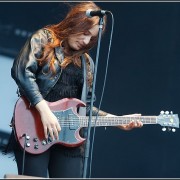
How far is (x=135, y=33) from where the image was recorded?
3791 mm

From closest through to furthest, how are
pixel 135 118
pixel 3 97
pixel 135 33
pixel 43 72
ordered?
pixel 43 72 → pixel 135 118 → pixel 3 97 → pixel 135 33

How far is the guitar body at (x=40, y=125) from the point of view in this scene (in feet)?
7.63

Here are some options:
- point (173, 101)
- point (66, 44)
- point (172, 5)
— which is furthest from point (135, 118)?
point (172, 5)

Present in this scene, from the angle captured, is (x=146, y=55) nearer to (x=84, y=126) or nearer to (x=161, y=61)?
(x=161, y=61)

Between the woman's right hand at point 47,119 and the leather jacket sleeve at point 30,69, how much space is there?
0.09 feet

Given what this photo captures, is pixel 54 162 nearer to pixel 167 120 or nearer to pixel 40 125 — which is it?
pixel 40 125

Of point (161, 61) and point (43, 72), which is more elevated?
point (161, 61)

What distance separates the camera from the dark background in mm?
3688

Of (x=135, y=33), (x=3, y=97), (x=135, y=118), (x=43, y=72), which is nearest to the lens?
(x=43, y=72)

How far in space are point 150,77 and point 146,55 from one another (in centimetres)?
16

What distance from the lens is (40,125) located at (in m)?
2.36

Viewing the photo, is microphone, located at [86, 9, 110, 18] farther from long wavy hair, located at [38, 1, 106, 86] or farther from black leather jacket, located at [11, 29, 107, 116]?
black leather jacket, located at [11, 29, 107, 116]

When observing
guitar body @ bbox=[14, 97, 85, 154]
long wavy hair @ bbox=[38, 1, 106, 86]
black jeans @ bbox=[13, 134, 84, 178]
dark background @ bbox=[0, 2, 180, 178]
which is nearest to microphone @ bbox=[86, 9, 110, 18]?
long wavy hair @ bbox=[38, 1, 106, 86]

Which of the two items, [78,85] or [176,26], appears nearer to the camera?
[78,85]
